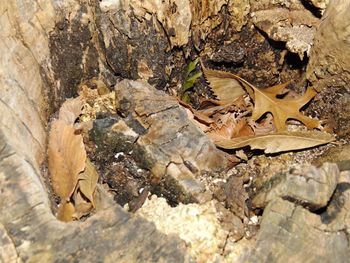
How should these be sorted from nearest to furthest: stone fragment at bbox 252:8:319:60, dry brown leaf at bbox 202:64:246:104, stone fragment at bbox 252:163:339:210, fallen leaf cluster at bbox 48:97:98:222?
1. stone fragment at bbox 252:163:339:210
2. fallen leaf cluster at bbox 48:97:98:222
3. stone fragment at bbox 252:8:319:60
4. dry brown leaf at bbox 202:64:246:104

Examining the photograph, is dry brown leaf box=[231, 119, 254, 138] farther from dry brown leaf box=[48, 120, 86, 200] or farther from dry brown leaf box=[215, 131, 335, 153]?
dry brown leaf box=[48, 120, 86, 200]

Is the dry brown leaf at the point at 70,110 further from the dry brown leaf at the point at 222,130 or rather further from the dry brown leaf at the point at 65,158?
the dry brown leaf at the point at 222,130

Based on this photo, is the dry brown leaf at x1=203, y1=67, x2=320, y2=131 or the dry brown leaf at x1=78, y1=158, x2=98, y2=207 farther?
the dry brown leaf at x1=203, y1=67, x2=320, y2=131

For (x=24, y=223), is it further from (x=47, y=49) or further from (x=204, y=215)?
(x=47, y=49)

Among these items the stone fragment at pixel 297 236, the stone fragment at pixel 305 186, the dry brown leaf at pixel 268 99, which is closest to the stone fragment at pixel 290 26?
the dry brown leaf at pixel 268 99

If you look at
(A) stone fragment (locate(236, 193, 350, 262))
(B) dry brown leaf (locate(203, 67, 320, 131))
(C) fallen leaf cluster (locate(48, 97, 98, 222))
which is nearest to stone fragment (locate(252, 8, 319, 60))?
(B) dry brown leaf (locate(203, 67, 320, 131))

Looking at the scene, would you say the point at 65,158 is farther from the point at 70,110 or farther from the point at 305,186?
the point at 305,186

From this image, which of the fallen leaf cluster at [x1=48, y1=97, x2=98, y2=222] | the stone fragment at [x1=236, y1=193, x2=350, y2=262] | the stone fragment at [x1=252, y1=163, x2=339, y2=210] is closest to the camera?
the stone fragment at [x1=236, y1=193, x2=350, y2=262]

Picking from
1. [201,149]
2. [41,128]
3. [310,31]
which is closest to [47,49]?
[41,128]
